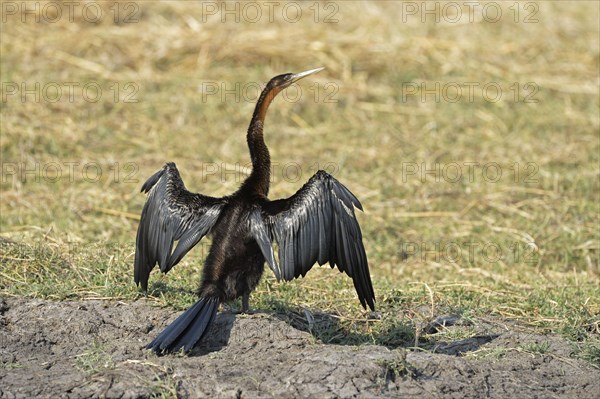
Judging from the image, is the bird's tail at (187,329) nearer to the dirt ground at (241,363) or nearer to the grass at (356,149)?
the dirt ground at (241,363)

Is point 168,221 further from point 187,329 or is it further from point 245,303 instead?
point 187,329

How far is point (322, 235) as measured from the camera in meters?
4.99

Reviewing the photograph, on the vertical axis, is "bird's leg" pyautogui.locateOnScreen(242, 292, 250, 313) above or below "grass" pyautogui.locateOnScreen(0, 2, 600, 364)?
below

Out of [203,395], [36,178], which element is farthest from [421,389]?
[36,178]

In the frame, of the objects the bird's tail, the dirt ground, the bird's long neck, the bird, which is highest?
the bird's long neck

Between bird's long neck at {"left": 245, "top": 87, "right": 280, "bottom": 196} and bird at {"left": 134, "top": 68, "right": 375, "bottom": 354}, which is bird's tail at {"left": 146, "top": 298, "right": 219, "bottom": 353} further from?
bird's long neck at {"left": 245, "top": 87, "right": 280, "bottom": 196}

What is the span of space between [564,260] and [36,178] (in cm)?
443

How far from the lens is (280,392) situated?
4.27m

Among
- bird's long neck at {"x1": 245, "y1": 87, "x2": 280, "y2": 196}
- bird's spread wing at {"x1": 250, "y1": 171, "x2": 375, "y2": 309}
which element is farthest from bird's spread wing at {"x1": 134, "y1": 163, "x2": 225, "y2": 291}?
bird's spread wing at {"x1": 250, "y1": 171, "x2": 375, "y2": 309}

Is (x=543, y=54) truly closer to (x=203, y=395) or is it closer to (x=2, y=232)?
(x=2, y=232)

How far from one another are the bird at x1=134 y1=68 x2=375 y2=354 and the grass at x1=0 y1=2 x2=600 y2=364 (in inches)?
13.6

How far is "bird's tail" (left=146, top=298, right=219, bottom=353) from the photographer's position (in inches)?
184

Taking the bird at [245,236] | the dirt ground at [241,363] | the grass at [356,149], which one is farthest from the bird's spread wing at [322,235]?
the grass at [356,149]

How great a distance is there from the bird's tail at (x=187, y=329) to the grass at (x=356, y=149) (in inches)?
16.7
